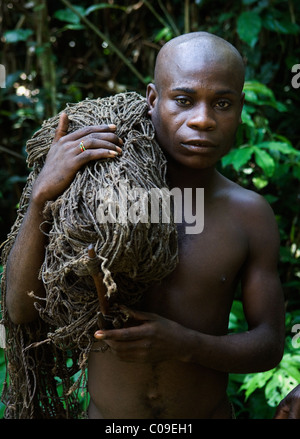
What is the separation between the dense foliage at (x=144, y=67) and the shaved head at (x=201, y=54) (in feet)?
3.67

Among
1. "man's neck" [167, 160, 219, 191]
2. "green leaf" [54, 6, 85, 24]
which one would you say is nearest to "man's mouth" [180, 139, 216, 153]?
"man's neck" [167, 160, 219, 191]

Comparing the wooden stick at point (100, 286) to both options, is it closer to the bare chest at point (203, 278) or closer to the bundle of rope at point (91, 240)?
the bundle of rope at point (91, 240)

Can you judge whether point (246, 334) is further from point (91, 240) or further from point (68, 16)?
point (68, 16)

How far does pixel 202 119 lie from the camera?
1.30 metres

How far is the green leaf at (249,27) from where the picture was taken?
2705mm

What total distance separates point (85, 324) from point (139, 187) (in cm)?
34

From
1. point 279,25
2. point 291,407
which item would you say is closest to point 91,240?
point 291,407

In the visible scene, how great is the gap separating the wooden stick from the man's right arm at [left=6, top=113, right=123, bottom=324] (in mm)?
239

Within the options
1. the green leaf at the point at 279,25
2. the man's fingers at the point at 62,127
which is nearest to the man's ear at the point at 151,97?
the man's fingers at the point at 62,127

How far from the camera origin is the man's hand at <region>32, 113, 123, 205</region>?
4.09 ft

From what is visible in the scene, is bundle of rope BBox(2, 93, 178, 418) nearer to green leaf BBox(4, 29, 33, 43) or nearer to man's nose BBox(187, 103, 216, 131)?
man's nose BBox(187, 103, 216, 131)

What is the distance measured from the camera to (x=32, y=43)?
326 cm

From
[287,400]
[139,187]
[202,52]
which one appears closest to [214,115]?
[202,52]
